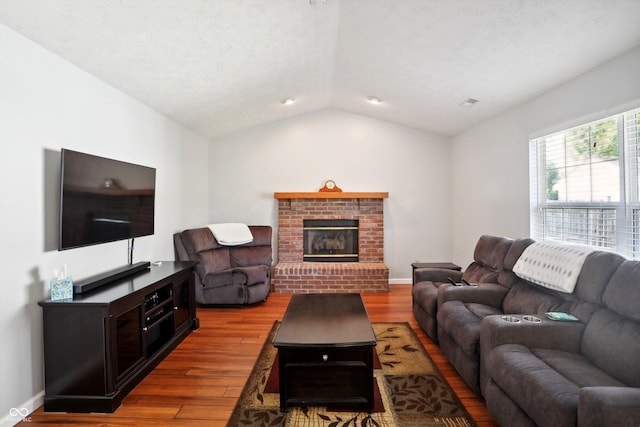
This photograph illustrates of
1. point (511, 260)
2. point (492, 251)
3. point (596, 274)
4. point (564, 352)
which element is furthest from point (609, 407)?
point (492, 251)

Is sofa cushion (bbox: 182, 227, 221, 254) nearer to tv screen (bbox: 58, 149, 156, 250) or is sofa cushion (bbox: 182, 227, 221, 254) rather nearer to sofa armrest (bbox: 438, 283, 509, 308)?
tv screen (bbox: 58, 149, 156, 250)

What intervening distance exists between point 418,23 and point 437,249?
385 cm

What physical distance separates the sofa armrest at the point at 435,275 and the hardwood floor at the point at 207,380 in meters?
0.51

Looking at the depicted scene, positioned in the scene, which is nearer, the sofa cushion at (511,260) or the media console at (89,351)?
the media console at (89,351)

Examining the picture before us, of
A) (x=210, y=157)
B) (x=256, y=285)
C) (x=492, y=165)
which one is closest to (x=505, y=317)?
(x=492, y=165)

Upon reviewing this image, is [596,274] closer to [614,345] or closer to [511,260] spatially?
[614,345]

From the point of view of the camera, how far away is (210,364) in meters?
2.87

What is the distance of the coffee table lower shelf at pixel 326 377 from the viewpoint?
2.20 meters

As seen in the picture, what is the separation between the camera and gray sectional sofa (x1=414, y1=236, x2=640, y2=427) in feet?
4.79

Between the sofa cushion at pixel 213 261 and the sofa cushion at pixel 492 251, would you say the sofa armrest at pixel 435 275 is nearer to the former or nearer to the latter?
the sofa cushion at pixel 492 251

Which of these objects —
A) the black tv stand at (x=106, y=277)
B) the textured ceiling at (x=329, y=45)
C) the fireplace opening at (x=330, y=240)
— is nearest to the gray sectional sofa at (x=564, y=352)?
the textured ceiling at (x=329, y=45)

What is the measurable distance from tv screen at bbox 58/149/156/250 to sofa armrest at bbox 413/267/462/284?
301cm

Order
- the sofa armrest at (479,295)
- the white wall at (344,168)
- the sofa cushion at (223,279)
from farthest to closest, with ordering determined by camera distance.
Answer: the white wall at (344,168)
the sofa cushion at (223,279)
the sofa armrest at (479,295)

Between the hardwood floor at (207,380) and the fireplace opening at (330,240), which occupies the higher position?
the fireplace opening at (330,240)
